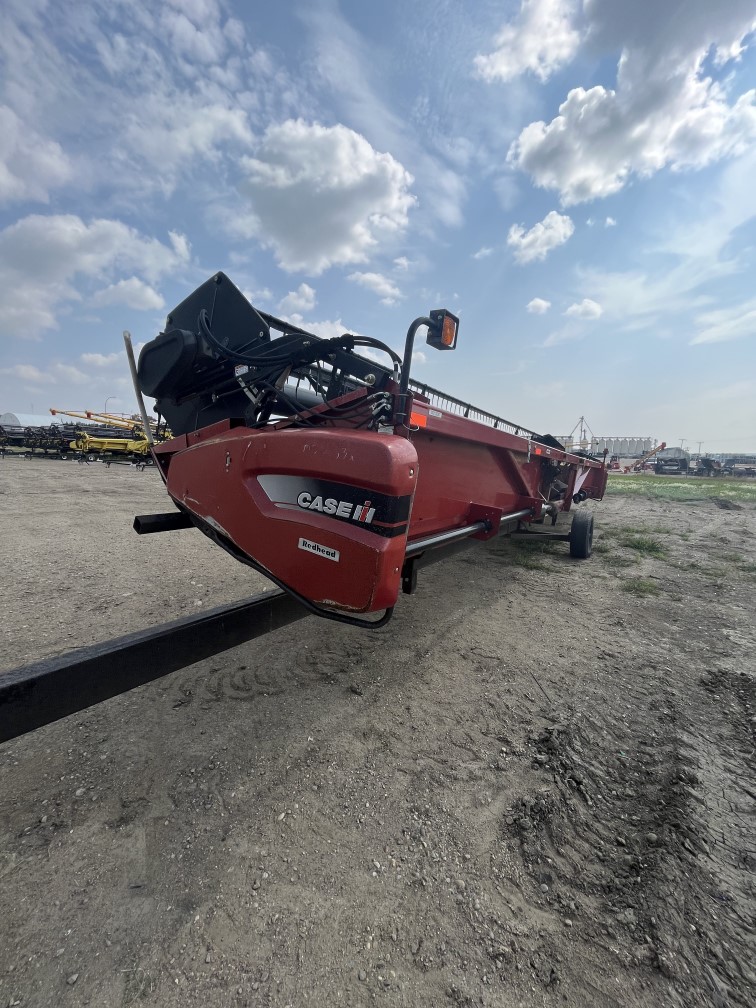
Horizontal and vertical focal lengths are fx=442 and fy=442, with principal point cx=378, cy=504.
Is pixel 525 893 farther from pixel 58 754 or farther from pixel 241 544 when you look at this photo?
pixel 58 754

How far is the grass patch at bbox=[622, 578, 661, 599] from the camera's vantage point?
470 centimetres

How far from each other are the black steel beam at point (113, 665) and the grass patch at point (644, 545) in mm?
6518

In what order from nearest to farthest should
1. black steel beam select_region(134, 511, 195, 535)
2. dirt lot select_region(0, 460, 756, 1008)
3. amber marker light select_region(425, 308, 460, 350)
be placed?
dirt lot select_region(0, 460, 756, 1008) → amber marker light select_region(425, 308, 460, 350) → black steel beam select_region(134, 511, 195, 535)

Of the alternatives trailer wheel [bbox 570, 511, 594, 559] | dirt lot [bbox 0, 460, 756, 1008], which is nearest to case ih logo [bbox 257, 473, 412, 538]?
dirt lot [bbox 0, 460, 756, 1008]

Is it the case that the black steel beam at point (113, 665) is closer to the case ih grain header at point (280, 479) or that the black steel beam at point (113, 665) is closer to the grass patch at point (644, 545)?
the case ih grain header at point (280, 479)

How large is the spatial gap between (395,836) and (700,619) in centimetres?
367

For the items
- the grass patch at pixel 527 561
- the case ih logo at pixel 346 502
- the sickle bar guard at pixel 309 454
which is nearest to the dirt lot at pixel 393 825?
the sickle bar guard at pixel 309 454

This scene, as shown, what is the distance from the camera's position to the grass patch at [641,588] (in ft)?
15.4

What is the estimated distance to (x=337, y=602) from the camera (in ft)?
6.03

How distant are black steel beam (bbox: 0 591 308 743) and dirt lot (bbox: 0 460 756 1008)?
0.61 meters

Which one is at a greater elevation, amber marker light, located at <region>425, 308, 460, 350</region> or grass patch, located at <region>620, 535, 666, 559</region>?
amber marker light, located at <region>425, 308, 460, 350</region>

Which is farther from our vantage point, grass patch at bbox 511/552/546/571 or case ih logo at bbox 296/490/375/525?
grass patch at bbox 511/552/546/571

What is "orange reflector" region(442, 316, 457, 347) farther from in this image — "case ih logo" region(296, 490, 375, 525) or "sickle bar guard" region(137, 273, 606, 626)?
"case ih logo" region(296, 490, 375, 525)

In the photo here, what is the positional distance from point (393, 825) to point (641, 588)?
165 inches
